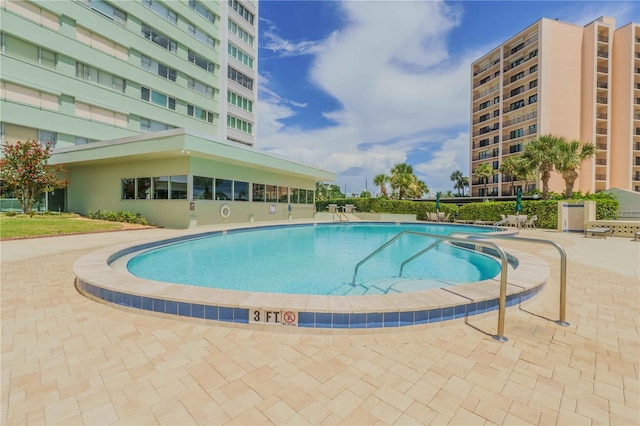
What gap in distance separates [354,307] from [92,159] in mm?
19249

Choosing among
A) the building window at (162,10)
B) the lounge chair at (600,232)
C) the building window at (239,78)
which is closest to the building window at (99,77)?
the building window at (162,10)

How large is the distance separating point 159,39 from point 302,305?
32.3 metres

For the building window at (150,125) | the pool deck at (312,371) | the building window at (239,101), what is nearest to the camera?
Answer: the pool deck at (312,371)

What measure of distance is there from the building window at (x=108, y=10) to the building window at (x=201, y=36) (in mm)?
7020

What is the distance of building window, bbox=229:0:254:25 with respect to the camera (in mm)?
34469

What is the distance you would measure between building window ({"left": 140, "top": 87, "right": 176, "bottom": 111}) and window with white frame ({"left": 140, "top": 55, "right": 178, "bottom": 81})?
6.08 feet

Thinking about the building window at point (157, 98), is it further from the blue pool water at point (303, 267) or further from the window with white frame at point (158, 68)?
the blue pool water at point (303, 267)

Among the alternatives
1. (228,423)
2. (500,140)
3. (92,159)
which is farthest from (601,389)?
(500,140)

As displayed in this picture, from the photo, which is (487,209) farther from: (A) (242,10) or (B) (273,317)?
(A) (242,10)

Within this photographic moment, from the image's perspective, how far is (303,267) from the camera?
8.09 meters

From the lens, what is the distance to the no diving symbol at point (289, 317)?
11.0 ft

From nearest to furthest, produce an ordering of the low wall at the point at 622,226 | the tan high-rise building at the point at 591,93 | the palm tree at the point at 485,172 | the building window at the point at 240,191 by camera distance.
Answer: the low wall at the point at 622,226 → the building window at the point at 240,191 → the tan high-rise building at the point at 591,93 → the palm tree at the point at 485,172

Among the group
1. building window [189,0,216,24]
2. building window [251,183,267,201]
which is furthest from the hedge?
building window [189,0,216,24]

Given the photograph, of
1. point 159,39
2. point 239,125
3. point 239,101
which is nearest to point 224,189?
point 159,39
